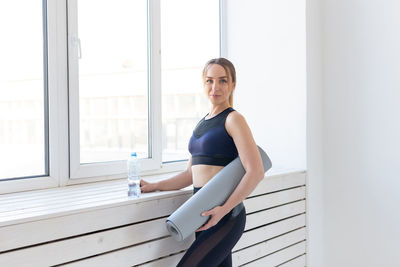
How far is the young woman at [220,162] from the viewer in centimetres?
137

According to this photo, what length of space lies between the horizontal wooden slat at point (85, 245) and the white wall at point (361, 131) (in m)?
1.25

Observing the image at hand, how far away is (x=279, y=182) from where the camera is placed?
6.72 feet

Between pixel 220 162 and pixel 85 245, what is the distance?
54 centimetres

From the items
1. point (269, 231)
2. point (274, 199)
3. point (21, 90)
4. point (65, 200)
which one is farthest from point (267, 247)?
point (21, 90)

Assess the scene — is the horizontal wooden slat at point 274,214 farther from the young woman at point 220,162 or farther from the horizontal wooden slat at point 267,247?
the young woman at point 220,162

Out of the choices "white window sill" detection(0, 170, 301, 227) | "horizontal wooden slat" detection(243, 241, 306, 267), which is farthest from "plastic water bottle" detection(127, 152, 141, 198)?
"horizontal wooden slat" detection(243, 241, 306, 267)

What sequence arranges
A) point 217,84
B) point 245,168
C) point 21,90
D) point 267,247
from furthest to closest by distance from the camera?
point 267,247, point 21,90, point 217,84, point 245,168

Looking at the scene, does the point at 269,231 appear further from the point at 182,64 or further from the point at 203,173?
the point at 182,64

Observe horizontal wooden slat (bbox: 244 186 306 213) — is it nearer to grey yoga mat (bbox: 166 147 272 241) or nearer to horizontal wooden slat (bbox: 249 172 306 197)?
horizontal wooden slat (bbox: 249 172 306 197)

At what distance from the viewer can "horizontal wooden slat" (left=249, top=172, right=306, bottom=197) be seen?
193 centimetres

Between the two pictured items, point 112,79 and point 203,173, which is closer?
point 203,173

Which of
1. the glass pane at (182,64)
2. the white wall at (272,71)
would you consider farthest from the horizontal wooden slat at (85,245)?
the white wall at (272,71)

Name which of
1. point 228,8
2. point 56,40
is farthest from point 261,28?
point 56,40

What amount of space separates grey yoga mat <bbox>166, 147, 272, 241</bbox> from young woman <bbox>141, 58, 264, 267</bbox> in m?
0.02
